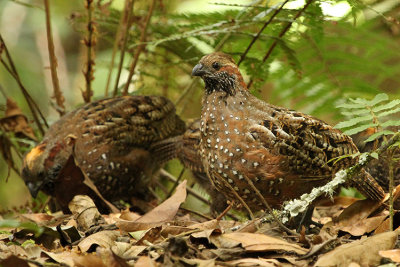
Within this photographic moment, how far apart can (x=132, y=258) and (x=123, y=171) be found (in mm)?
3009

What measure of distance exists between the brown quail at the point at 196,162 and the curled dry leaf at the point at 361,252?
259 centimetres

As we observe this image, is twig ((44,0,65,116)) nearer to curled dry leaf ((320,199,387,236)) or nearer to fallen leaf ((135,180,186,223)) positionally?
fallen leaf ((135,180,186,223))

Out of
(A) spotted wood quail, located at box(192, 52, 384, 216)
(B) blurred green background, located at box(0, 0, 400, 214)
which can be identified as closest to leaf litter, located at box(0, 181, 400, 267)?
(A) spotted wood quail, located at box(192, 52, 384, 216)

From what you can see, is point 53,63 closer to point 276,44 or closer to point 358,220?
point 276,44

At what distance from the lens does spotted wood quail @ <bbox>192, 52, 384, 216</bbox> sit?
13.7 ft

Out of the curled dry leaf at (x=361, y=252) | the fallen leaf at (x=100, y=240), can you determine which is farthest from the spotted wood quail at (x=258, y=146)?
the curled dry leaf at (x=361, y=252)

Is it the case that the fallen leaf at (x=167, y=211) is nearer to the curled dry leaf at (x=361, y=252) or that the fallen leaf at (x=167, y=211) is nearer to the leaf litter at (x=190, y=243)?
the leaf litter at (x=190, y=243)

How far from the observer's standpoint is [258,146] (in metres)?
4.16

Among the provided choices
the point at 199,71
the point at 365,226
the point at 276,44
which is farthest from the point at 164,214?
the point at 276,44

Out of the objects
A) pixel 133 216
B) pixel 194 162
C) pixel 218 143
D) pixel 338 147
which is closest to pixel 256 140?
pixel 218 143

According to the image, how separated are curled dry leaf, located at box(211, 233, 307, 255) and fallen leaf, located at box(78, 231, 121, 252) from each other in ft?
2.23

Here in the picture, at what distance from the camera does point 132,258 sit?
3.12 metres

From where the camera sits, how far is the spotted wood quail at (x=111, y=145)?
5852mm

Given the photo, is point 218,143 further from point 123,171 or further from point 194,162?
point 123,171
